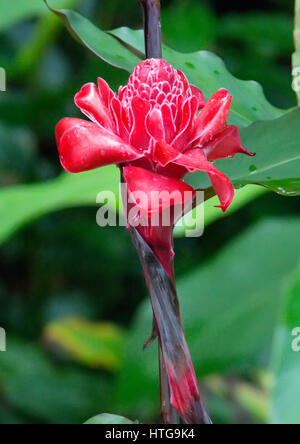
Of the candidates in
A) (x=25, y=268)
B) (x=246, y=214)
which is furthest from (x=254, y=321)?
(x=25, y=268)

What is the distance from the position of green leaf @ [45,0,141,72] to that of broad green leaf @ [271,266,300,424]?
15cm

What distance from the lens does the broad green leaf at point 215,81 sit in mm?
363

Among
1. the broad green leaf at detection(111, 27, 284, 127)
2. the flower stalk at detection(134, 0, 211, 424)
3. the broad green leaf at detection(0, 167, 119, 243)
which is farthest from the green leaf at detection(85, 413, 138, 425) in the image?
the broad green leaf at detection(0, 167, 119, 243)

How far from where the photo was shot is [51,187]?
68 cm

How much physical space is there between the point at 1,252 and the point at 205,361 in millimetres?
744

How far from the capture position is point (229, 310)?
0.71m

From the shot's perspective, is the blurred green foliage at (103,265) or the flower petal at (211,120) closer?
the flower petal at (211,120)

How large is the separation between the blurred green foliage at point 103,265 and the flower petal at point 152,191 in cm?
38

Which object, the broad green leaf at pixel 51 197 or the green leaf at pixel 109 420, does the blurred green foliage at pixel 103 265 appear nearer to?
the broad green leaf at pixel 51 197

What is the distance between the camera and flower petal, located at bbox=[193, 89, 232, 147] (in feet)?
0.88

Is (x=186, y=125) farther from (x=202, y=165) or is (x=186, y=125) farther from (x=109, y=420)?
(x=109, y=420)

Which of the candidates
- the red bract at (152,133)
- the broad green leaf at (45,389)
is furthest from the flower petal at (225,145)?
the broad green leaf at (45,389)

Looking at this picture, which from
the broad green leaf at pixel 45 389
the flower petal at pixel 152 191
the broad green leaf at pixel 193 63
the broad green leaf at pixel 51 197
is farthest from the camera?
the broad green leaf at pixel 45 389
